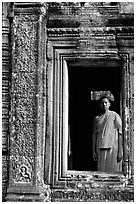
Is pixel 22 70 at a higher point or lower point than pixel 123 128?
higher

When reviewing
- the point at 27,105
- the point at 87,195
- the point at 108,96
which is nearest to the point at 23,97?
the point at 27,105

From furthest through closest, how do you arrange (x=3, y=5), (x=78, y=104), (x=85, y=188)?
(x=78, y=104)
(x=3, y=5)
(x=85, y=188)

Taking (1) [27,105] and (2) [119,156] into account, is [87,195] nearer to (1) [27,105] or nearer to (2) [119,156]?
(2) [119,156]

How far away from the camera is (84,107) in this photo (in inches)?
438

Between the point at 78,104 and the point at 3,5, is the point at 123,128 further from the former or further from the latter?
the point at 78,104

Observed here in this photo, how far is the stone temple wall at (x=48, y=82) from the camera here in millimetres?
7395

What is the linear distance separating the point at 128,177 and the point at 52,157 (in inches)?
46.9

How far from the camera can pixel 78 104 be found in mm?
10875

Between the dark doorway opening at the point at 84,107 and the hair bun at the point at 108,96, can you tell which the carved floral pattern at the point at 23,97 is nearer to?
the hair bun at the point at 108,96

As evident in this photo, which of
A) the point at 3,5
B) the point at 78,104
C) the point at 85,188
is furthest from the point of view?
the point at 78,104

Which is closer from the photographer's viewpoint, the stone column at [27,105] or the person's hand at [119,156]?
the stone column at [27,105]

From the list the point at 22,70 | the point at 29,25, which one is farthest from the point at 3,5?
the point at 22,70

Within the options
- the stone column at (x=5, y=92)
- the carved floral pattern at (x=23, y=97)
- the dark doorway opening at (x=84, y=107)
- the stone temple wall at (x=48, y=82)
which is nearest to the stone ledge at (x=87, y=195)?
the stone temple wall at (x=48, y=82)

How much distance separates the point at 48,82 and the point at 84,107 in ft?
11.8
